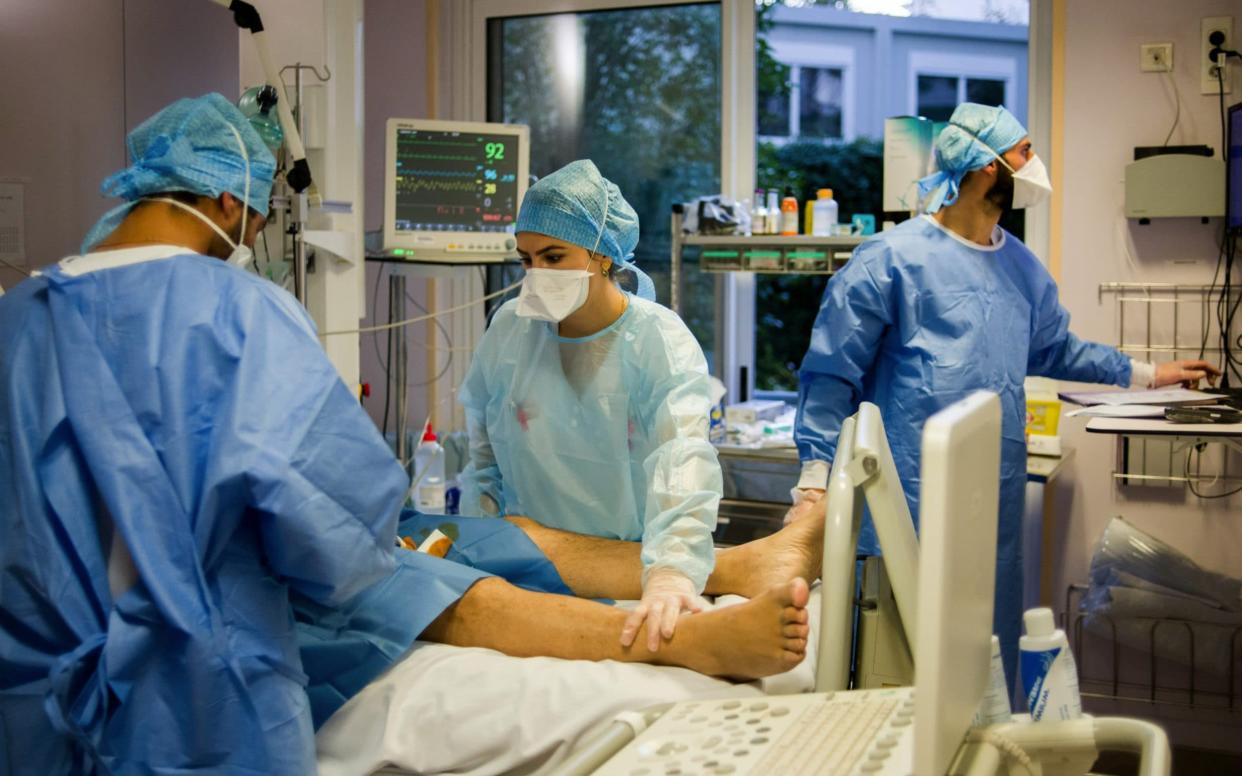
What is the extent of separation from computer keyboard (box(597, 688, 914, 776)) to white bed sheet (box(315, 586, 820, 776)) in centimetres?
30

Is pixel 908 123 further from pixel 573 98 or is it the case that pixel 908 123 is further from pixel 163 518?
pixel 163 518

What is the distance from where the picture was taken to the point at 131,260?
4.91ft

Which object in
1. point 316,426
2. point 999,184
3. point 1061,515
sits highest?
point 999,184

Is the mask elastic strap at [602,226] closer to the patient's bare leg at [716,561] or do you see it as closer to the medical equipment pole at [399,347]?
the patient's bare leg at [716,561]

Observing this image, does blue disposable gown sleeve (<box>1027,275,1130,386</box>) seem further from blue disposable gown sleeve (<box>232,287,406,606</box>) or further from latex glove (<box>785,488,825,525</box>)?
blue disposable gown sleeve (<box>232,287,406,606</box>)

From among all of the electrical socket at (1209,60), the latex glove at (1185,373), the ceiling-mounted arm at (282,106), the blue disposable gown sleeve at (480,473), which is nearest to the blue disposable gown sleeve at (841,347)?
the blue disposable gown sleeve at (480,473)

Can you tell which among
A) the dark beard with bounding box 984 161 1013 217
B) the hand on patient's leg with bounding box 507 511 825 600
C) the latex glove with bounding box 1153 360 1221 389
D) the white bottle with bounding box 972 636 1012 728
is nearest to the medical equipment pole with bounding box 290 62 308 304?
the hand on patient's leg with bounding box 507 511 825 600

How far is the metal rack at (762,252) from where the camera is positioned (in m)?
3.58

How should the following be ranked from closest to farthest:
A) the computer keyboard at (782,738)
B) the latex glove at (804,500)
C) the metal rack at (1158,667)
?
the computer keyboard at (782,738) → the latex glove at (804,500) → the metal rack at (1158,667)

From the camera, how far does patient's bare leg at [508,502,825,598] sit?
6.79 feet

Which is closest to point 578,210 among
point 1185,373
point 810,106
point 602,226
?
point 602,226

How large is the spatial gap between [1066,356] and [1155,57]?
3.43 feet

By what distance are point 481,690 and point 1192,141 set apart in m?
2.74

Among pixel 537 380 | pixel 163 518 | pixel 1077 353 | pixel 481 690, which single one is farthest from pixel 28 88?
pixel 1077 353
